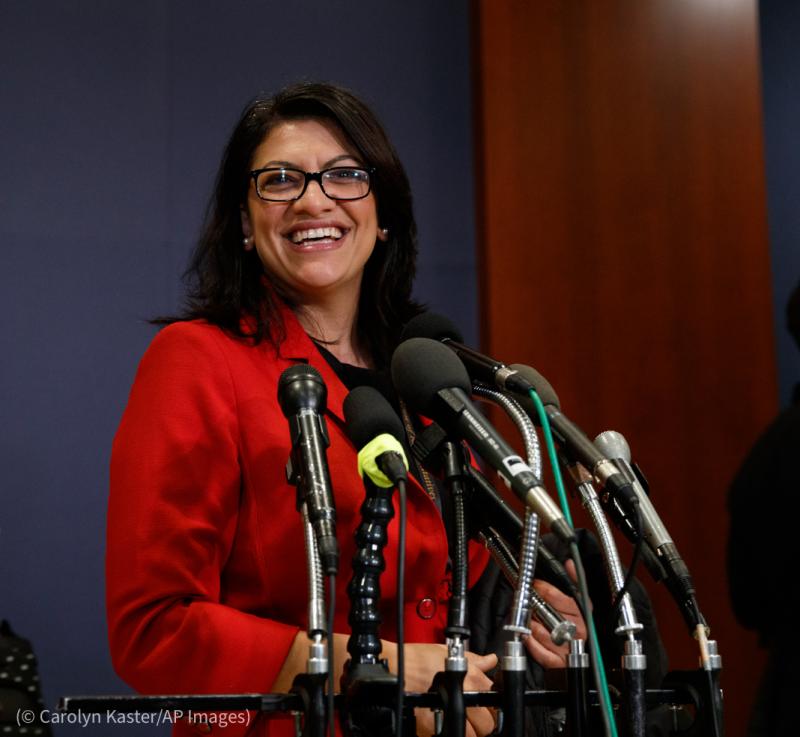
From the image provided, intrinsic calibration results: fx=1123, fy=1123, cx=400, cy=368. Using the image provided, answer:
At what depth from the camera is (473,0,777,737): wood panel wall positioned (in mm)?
3277

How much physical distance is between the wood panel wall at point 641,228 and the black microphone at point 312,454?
1.99 meters

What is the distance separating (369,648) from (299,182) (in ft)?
3.12

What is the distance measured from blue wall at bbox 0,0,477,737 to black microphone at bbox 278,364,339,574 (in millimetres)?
1986

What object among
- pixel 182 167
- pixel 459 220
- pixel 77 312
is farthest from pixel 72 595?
pixel 459 220

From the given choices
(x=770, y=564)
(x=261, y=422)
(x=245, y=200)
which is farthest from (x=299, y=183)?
(x=770, y=564)

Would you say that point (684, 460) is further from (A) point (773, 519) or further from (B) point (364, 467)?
(A) point (773, 519)

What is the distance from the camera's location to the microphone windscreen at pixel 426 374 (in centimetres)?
125

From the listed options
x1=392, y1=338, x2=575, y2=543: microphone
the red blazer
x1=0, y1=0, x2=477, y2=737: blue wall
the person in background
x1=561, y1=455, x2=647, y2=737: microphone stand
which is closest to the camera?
the person in background

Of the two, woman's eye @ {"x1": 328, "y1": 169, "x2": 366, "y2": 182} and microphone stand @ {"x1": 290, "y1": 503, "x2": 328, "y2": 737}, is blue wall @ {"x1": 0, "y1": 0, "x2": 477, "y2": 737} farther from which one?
microphone stand @ {"x1": 290, "y1": 503, "x2": 328, "y2": 737}

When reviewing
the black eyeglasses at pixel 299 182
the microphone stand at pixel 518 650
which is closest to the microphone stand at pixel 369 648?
the microphone stand at pixel 518 650

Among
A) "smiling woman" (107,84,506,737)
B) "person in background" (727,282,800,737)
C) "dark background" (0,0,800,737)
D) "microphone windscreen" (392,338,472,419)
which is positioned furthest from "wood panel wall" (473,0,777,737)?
"person in background" (727,282,800,737)

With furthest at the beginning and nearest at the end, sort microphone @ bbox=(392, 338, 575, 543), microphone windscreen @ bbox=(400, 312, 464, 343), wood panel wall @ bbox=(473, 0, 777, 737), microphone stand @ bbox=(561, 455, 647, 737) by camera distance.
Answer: wood panel wall @ bbox=(473, 0, 777, 737), microphone windscreen @ bbox=(400, 312, 464, 343), microphone stand @ bbox=(561, 455, 647, 737), microphone @ bbox=(392, 338, 575, 543)

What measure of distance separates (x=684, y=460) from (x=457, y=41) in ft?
4.81

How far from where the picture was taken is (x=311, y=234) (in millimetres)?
1893
